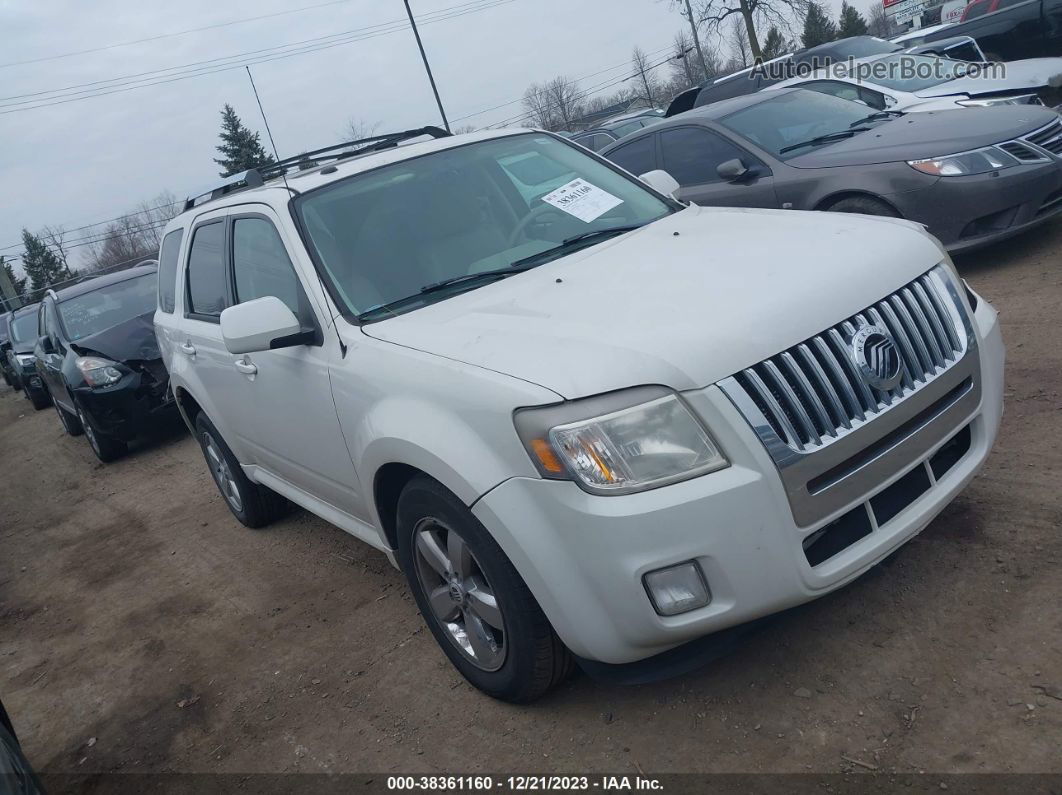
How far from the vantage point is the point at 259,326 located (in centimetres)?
329

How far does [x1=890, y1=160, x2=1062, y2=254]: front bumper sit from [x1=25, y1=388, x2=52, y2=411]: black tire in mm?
13770

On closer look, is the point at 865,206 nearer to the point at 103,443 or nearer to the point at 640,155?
the point at 640,155

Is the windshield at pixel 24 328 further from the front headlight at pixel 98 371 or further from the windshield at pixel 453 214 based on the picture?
the windshield at pixel 453 214

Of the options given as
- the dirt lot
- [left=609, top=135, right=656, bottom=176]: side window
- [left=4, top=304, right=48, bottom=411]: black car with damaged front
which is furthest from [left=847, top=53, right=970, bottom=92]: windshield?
[left=4, top=304, right=48, bottom=411]: black car with damaged front

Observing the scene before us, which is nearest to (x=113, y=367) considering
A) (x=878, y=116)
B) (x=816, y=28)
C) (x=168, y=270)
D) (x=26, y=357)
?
(x=168, y=270)

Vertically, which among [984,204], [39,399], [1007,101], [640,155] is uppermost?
[640,155]

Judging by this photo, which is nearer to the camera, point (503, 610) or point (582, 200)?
point (503, 610)

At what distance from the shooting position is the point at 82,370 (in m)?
8.48

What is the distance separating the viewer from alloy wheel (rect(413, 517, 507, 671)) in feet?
9.40

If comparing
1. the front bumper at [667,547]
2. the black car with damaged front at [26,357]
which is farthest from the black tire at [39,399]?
the front bumper at [667,547]

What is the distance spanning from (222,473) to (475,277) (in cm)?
293

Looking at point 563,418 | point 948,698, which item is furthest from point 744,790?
point 563,418

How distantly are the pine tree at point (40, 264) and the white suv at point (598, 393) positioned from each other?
2650 inches

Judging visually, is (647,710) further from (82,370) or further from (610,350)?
(82,370)
